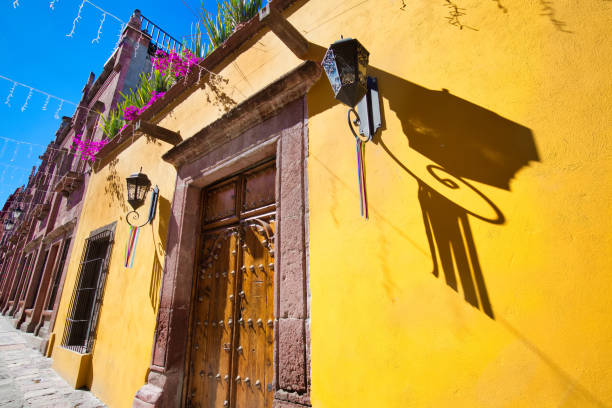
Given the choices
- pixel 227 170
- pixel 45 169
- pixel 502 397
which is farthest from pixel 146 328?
pixel 45 169

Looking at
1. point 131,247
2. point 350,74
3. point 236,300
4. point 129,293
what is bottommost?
point 236,300

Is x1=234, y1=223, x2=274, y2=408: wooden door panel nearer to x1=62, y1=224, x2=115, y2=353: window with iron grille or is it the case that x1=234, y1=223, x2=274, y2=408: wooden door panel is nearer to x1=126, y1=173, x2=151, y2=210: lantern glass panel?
x1=126, y1=173, x2=151, y2=210: lantern glass panel

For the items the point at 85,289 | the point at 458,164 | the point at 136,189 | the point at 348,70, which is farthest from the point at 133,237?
the point at 458,164

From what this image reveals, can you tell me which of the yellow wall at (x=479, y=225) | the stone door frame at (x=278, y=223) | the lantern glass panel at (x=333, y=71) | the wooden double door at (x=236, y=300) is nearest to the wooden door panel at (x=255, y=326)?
the wooden double door at (x=236, y=300)

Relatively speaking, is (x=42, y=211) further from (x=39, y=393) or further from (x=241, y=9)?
(x=241, y=9)

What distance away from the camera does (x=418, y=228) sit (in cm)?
152

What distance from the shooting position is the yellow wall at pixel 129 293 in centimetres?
311

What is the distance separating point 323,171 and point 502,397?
4.83ft

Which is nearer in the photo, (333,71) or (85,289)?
(333,71)

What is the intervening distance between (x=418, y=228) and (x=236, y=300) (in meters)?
1.68

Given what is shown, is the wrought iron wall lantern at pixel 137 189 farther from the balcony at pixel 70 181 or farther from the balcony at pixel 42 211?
the balcony at pixel 42 211

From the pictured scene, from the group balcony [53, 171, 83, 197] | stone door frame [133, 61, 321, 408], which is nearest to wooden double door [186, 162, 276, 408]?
stone door frame [133, 61, 321, 408]

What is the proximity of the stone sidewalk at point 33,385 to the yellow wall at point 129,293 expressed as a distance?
0.55 feet

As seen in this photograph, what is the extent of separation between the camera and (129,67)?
8656mm
